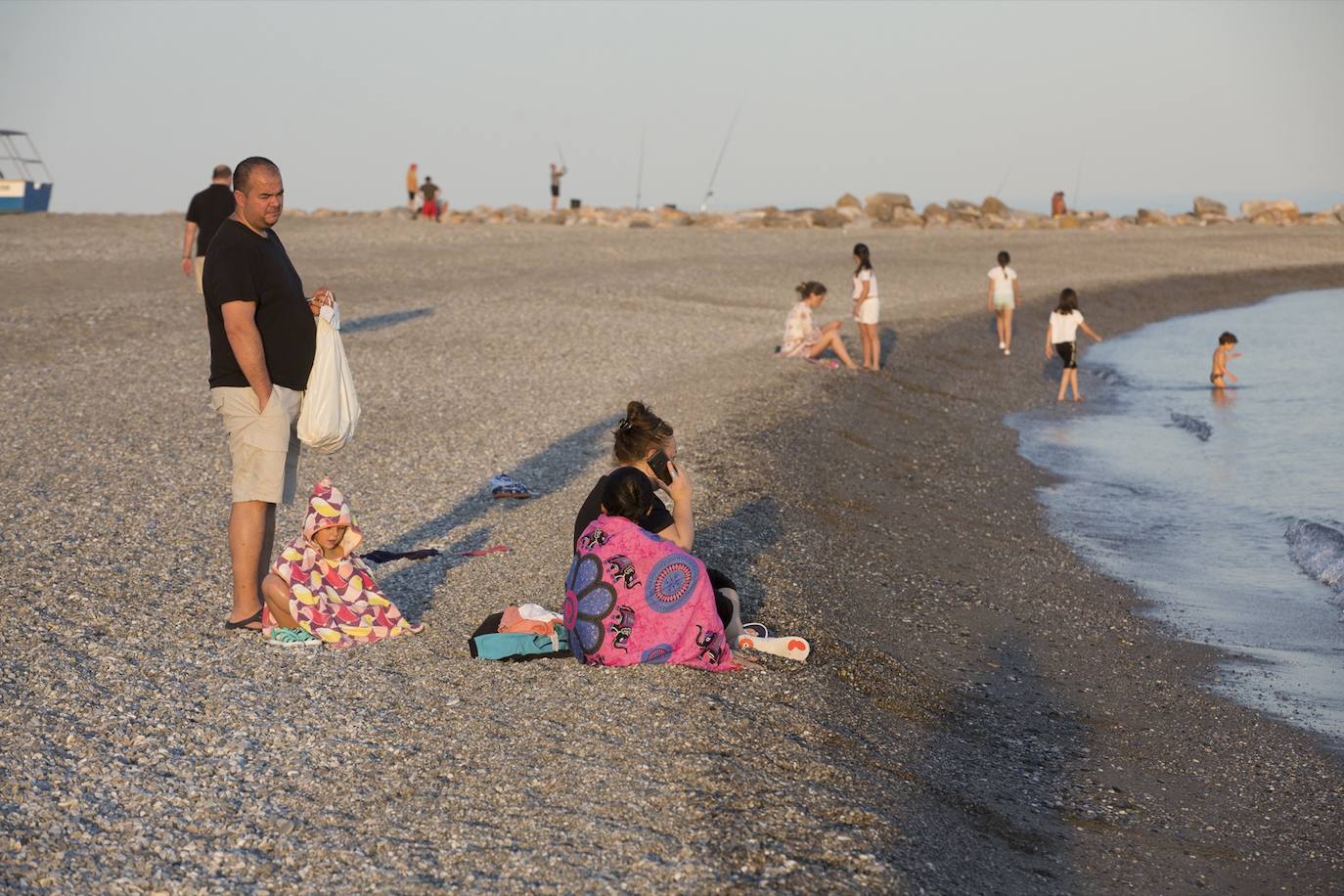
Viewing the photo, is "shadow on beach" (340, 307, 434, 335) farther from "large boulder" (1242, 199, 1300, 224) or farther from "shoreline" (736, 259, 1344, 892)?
"large boulder" (1242, 199, 1300, 224)

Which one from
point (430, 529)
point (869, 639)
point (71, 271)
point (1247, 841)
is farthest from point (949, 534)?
point (71, 271)

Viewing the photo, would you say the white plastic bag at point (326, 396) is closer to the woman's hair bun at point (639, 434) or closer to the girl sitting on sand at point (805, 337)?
the woman's hair bun at point (639, 434)

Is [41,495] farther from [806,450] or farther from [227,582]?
[806,450]

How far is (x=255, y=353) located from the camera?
19.7 ft

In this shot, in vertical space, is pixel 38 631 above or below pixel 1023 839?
above

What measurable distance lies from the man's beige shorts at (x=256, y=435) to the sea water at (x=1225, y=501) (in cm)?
529

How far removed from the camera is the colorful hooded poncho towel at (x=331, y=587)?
20.8 ft

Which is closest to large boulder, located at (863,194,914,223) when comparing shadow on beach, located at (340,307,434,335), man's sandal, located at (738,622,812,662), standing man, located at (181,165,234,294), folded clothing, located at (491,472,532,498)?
shadow on beach, located at (340,307,434,335)

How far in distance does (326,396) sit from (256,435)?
1.17 feet

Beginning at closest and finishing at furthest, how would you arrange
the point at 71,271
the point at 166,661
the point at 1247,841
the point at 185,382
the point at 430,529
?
1. the point at 1247,841
2. the point at 166,661
3. the point at 430,529
4. the point at 185,382
5. the point at 71,271

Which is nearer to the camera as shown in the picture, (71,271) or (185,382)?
(185,382)

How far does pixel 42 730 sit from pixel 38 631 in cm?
134

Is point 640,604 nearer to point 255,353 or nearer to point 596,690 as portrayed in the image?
point 596,690

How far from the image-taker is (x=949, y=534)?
34.4 ft
